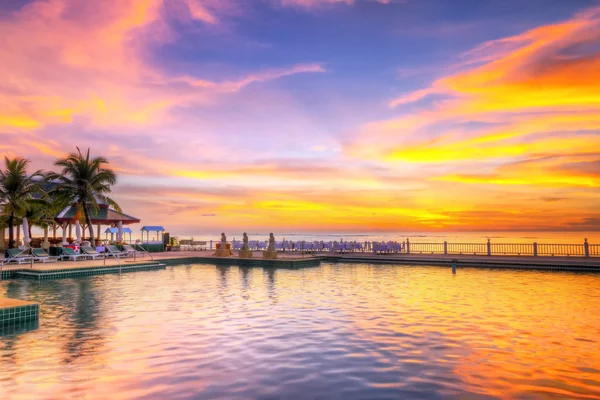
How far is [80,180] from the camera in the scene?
29.5m

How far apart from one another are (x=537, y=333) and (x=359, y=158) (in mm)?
21207

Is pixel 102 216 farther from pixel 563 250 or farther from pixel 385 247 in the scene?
pixel 563 250

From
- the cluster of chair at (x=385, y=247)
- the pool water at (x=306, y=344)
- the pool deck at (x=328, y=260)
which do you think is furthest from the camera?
the cluster of chair at (x=385, y=247)

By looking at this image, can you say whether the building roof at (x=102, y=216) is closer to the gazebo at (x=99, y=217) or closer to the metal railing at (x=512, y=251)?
the gazebo at (x=99, y=217)

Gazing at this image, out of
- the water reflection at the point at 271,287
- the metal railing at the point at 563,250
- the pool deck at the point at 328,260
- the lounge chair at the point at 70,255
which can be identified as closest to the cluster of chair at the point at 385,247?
the pool deck at the point at 328,260

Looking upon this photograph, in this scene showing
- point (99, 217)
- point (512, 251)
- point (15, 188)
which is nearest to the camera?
point (15, 188)

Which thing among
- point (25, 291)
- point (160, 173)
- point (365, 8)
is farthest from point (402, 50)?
point (160, 173)

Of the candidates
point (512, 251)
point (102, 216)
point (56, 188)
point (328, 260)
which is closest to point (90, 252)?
point (56, 188)

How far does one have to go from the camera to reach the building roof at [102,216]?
1228 inches

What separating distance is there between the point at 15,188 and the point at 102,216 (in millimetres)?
6701

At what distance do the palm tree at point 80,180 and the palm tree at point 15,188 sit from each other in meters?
1.59

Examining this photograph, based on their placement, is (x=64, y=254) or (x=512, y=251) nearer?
(x=64, y=254)

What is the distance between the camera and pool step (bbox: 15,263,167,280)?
17.0 m

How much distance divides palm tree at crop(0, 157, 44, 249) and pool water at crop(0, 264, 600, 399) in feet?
57.1
